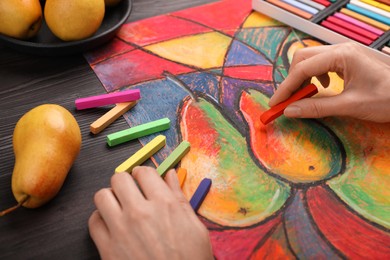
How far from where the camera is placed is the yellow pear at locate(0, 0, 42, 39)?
790mm

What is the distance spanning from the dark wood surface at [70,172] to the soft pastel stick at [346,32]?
1.32 ft

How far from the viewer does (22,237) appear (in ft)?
1.92

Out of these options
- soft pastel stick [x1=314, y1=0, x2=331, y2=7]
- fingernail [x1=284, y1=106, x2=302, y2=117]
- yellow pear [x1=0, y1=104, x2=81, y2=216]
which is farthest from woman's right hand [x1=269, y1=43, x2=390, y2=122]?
yellow pear [x1=0, y1=104, x2=81, y2=216]

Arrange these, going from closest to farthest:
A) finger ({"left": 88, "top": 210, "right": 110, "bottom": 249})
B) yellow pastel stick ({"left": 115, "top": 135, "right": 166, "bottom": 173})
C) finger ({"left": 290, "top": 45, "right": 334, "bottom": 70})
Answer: finger ({"left": 88, "top": 210, "right": 110, "bottom": 249}) < yellow pastel stick ({"left": 115, "top": 135, "right": 166, "bottom": 173}) < finger ({"left": 290, "top": 45, "right": 334, "bottom": 70})

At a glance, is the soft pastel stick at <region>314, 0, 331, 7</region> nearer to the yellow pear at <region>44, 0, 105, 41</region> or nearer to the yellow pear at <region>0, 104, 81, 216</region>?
the yellow pear at <region>44, 0, 105, 41</region>

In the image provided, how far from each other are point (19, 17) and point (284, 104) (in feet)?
1.58

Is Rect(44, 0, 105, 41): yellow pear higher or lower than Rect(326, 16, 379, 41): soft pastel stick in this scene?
lower

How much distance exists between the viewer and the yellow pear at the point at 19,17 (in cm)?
79

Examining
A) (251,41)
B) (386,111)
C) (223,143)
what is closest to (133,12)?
(251,41)

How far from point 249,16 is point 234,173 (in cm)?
44

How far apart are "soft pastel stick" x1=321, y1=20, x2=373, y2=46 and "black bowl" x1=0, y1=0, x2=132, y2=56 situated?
1.30ft

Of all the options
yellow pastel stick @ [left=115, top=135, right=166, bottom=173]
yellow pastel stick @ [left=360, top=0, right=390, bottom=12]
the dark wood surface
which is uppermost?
yellow pastel stick @ [left=360, top=0, right=390, bottom=12]

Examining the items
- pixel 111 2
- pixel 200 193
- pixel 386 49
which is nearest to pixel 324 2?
pixel 386 49

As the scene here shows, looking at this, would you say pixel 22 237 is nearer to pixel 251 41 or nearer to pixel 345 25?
pixel 251 41
